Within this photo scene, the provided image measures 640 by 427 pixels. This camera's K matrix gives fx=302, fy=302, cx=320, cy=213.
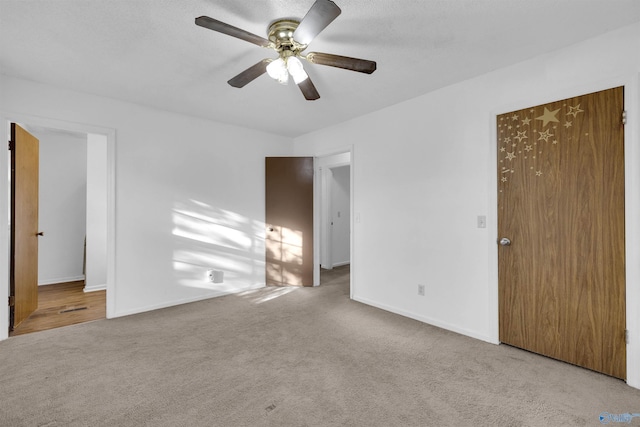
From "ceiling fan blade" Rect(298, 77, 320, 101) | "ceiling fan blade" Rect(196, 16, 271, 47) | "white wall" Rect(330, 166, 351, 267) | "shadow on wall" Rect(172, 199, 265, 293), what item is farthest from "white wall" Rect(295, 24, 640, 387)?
"white wall" Rect(330, 166, 351, 267)

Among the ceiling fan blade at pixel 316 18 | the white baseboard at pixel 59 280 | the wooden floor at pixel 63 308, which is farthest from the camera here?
the white baseboard at pixel 59 280

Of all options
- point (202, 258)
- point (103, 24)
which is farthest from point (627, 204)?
point (202, 258)

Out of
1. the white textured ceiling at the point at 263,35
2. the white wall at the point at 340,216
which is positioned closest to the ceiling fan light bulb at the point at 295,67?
the white textured ceiling at the point at 263,35

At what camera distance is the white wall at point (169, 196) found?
3090 mm

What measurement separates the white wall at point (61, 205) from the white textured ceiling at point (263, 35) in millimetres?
2604

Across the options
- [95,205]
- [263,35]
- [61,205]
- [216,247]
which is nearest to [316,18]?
[263,35]

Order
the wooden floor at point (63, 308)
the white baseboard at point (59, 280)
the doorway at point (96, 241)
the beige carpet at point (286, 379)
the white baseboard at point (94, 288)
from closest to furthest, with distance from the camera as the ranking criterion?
the beige carpet at point (286, 379) < the wooden floor at point (63, 308) < the doorway at point (96, 241) < the white baseboard at point (94, 288) < the white baseboard at point (59, 280)

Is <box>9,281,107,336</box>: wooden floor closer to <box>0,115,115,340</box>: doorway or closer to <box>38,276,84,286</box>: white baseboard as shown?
<box>0,115,115,340</box>: doorway

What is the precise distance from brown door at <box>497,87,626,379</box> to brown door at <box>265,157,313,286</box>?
9.06 feet

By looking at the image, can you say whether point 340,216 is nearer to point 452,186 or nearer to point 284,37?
point 452,186

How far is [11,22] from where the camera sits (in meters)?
2.01

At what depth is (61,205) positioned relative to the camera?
499 centimetres

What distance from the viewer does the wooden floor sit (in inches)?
126

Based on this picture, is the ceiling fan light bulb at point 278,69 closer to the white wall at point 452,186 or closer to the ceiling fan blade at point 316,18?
the ceiling fan blade at point 316,18
